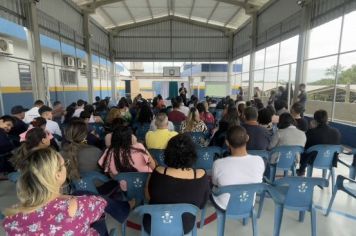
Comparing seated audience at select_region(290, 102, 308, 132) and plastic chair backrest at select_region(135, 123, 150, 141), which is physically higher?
seated audience at select_region(290, 102, 308, 132)

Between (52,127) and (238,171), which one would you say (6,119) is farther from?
(238,171)

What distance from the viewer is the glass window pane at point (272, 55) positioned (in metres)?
9.53

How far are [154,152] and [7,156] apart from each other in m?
2.07

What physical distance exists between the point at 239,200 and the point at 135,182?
0.91m

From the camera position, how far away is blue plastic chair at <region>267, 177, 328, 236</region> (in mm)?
2062

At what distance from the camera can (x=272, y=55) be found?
9.95 metres

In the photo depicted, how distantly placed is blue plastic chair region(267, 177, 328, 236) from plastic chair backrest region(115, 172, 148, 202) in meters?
1.09

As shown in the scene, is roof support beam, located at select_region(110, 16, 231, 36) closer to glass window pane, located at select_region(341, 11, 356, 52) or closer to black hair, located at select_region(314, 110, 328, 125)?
glass window pane, located at select_region(341, 11, 356, 52)

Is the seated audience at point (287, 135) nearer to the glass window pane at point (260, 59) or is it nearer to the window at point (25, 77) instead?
the window at point (25, 77)

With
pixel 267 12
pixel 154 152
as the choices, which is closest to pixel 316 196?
pixel 154 152

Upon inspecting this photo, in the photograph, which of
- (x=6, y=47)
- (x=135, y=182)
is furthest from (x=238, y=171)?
(x=6, y=47)

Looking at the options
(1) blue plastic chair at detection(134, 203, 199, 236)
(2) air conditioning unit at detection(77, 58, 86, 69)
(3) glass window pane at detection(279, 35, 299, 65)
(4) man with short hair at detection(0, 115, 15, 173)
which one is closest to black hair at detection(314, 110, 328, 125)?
(1) blue plastic chair at detection(134, 203, 199, 236)

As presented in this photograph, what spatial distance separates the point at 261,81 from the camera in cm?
1097

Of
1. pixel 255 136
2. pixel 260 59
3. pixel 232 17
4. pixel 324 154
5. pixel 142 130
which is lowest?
pixel 142 130
